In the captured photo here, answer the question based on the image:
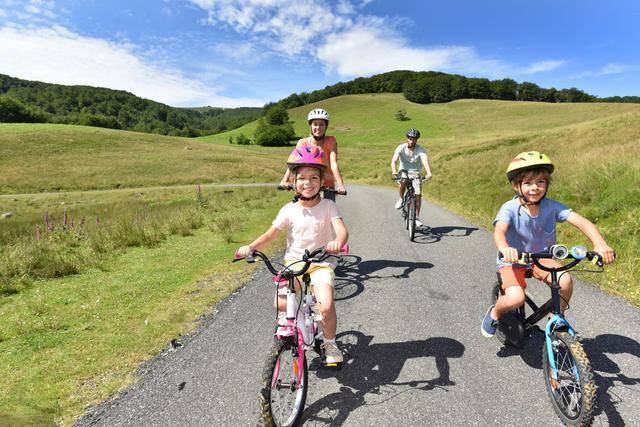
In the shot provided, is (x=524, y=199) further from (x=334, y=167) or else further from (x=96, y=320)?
(x=96, y=320)

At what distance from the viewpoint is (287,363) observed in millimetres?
2977

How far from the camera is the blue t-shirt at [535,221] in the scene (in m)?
3.72

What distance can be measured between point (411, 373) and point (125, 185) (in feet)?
141

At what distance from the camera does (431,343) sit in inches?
164

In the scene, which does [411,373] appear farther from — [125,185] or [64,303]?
[125,185]

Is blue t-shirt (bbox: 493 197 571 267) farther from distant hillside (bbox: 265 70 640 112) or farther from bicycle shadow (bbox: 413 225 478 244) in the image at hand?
distant hillside (bbox: 265 70 640 112)

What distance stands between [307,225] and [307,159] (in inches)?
27.8

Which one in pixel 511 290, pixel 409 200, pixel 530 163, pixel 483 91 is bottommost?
pixel 511 290

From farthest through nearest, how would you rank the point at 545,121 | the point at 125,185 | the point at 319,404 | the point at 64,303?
the point at 545,121, the point at 125,185, the point at 64,303, the point at 319,404

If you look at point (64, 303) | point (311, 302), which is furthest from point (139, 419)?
point (64, 303)

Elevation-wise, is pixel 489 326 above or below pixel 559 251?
below

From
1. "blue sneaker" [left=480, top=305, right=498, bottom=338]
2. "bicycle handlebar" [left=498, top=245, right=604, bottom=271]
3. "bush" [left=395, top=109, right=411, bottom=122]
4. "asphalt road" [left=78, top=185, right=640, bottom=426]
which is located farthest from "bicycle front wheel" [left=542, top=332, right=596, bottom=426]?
"bush" [left=395, top=109, right=411, bottom=122]

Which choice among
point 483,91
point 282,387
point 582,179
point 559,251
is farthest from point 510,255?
point 483,91

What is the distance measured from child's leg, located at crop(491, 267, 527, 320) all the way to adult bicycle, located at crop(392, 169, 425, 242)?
5.05 metres
